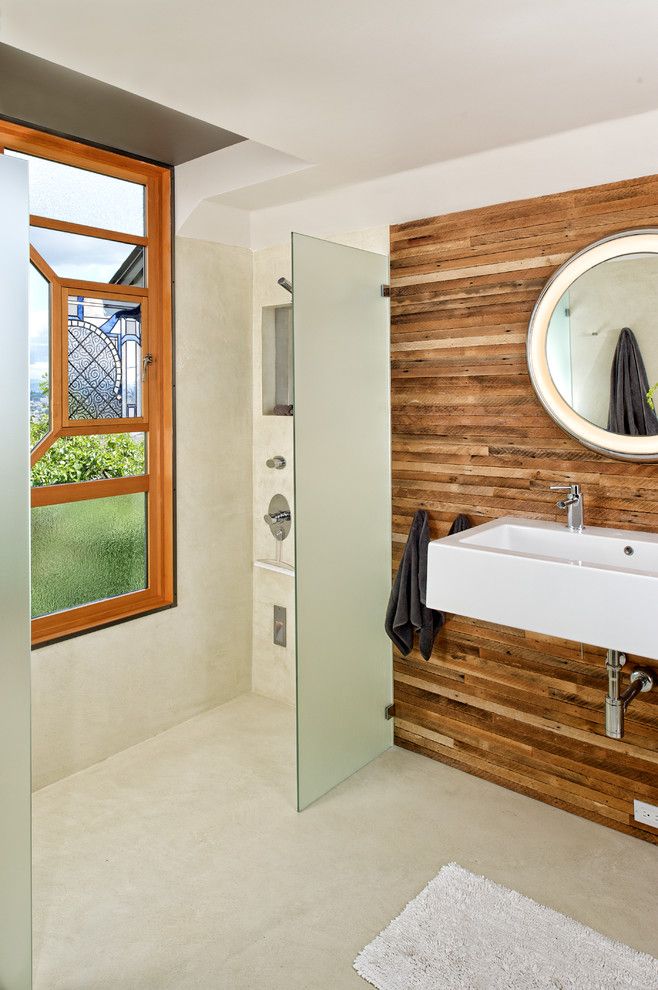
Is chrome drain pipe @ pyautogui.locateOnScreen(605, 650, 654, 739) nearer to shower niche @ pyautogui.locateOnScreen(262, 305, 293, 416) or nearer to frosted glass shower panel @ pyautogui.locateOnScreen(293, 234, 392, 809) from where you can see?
frosted glass shower panel @ pyautogui.locateOnScreen(293, 234, 392, 809)

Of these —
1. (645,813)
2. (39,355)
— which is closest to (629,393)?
(645,813)

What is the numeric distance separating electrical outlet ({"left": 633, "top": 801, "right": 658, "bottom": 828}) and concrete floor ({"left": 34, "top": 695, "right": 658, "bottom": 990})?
0.08m

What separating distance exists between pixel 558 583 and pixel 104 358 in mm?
1973

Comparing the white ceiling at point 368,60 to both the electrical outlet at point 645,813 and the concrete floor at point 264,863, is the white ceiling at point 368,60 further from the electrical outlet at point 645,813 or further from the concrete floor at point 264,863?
the concrete floor at point 264,863

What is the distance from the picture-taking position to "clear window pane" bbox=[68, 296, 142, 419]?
280 cm

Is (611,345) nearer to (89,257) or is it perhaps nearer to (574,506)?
(574,506)

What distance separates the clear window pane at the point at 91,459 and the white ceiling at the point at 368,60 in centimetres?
133

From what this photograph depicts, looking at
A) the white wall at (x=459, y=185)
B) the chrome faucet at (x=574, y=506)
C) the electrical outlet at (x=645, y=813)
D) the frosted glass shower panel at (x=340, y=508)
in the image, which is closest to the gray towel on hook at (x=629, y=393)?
the chrome faucet at (x=574, y=506)

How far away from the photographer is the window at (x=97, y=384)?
2.71 m

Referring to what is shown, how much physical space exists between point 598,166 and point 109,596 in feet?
8.06

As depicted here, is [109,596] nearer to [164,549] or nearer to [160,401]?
[164,549]

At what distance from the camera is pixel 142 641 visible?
312cm

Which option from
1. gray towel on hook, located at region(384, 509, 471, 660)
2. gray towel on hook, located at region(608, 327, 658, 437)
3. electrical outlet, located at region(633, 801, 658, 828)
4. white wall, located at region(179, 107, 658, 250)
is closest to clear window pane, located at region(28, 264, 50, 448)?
white wall, located at region(179, 107, 658, 250)

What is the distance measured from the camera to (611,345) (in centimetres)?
237
